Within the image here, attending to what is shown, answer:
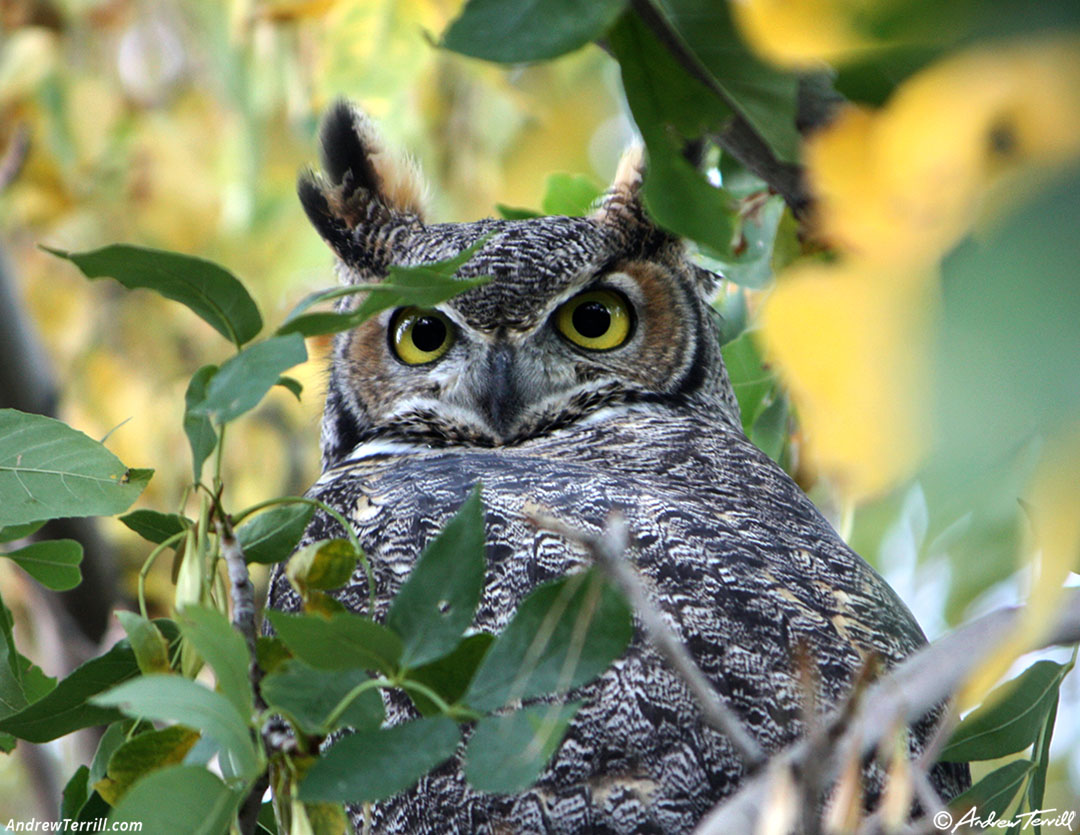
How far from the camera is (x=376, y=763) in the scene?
3.12ft

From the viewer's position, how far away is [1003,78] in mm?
503

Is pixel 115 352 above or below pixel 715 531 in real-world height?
below

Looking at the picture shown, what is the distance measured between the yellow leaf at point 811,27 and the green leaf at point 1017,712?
94cm

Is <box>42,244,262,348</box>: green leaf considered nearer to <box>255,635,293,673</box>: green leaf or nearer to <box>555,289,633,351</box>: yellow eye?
<box>255,635,293,673</box>: green leaf

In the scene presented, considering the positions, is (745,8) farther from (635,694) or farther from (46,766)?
(46,766)

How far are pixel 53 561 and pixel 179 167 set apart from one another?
13.0 feet

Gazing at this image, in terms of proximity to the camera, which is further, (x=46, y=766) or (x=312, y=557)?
(x=46, y=766)

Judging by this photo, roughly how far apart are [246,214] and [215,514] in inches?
123

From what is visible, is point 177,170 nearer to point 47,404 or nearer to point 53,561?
point 47,404

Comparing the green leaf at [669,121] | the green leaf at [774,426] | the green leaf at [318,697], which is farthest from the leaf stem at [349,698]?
the green leaf at [774,426]

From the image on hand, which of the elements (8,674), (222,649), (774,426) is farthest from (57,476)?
(774,426)

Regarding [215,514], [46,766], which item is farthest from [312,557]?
[46,766]

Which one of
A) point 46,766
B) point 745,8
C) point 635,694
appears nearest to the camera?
point 745,8

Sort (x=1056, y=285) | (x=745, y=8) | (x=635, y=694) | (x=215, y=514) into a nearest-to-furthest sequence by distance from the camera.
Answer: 1. (x=1056, y=285)
2. (x=745, y=8)
3. (x=215, y=514)
4. (x=635, y=694)
